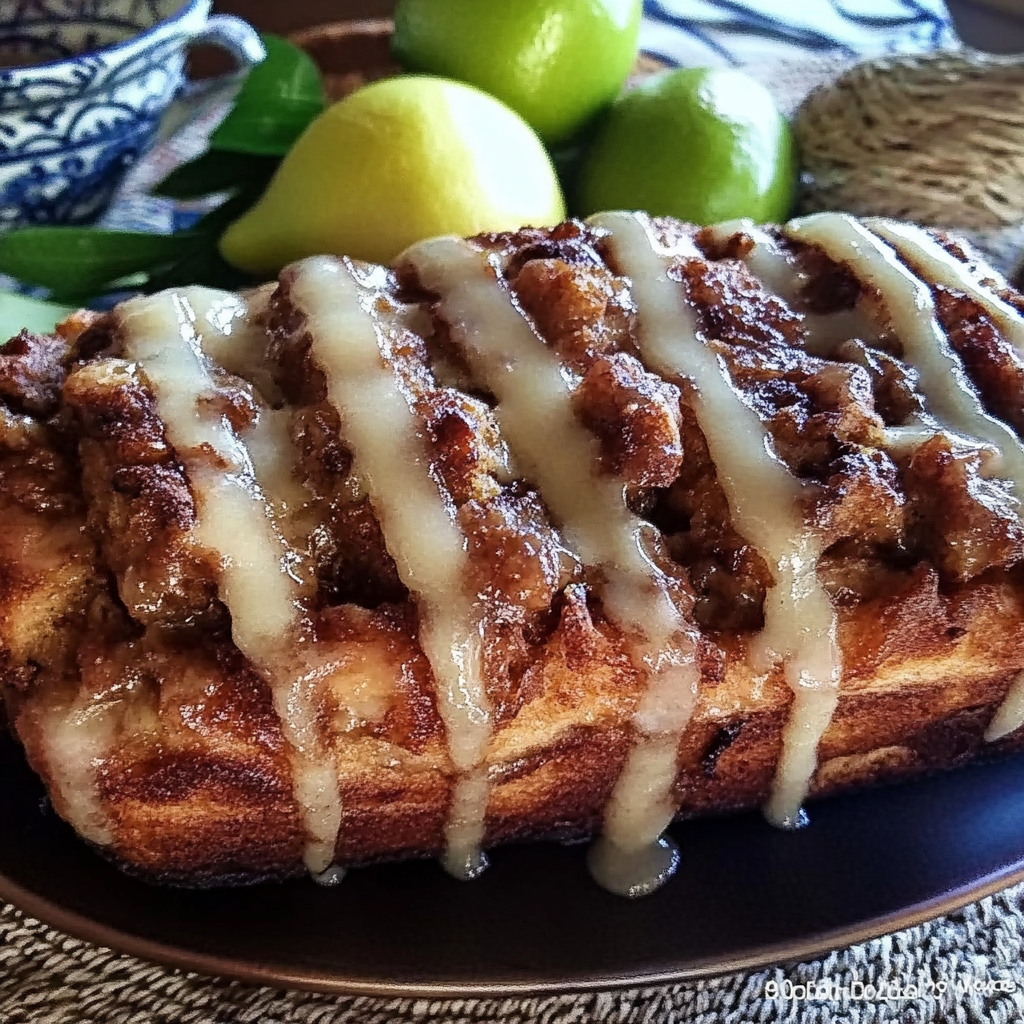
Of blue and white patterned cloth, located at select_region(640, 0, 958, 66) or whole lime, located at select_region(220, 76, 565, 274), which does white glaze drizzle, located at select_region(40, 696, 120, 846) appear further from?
blue and white patterned cloth, located at select_region(640, 0, 958, 66)

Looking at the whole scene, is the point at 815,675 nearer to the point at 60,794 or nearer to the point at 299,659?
the point at 299,659

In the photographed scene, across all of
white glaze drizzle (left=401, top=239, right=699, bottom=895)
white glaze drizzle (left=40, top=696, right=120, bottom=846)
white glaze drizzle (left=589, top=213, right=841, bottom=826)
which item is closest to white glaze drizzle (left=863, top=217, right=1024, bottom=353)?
white glaze drizzle (left=589, top=213, right=841, bottom=826)

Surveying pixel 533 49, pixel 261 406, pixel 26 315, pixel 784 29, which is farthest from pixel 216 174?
pixel 784 29

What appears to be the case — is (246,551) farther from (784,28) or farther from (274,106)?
(784,28)

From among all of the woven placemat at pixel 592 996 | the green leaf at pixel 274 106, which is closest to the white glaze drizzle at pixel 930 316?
the woven placemat at pixel 592 996

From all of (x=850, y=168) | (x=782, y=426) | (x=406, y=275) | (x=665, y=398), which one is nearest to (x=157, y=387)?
(x=406, y=275)
